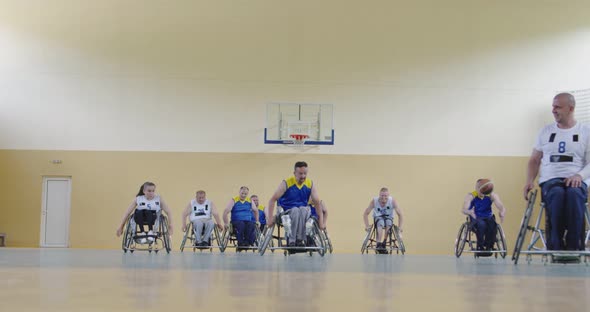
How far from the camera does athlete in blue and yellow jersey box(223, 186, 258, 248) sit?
1123cm

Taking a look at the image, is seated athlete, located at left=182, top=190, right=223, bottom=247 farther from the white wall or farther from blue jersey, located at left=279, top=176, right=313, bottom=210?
blue jersey, located at left=279, top=176, right=313, bottom=210

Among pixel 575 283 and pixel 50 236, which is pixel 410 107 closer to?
pixel 50 236

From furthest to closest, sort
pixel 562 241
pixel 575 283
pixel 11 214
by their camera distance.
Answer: pixel 11 214 → pixel 562 241 → pixel 575 283

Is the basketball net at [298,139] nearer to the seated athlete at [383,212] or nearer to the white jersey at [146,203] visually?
the seated athlete at [383,212]

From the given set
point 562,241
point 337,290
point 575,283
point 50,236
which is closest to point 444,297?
point 337,290

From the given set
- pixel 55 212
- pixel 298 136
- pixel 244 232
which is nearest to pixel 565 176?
pixel 244 232

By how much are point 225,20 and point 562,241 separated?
10.5 meters

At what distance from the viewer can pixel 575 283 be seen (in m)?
2.97

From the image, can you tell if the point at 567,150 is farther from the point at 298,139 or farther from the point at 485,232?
the point at 298,139

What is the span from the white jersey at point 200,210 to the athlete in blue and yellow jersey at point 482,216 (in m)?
4.27

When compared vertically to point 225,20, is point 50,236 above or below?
below

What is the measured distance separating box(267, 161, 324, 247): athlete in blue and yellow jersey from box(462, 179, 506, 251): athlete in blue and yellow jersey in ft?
8.19

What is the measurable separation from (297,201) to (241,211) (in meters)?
4.14

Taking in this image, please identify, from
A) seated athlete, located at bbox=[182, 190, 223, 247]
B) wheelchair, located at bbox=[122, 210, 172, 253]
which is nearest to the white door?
seated athlete, located at bbox=[182, 190, 223, 247]
